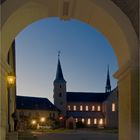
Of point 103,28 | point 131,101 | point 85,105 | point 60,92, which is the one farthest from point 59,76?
point 131,101

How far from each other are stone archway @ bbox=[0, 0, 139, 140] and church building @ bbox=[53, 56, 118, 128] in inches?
3090

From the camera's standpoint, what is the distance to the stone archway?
6781 millimetres

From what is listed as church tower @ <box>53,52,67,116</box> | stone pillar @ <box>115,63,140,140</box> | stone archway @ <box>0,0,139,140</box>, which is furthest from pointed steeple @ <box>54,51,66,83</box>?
stone pillar @ <box>115,63,140,140</box>

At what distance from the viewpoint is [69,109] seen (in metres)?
98.2

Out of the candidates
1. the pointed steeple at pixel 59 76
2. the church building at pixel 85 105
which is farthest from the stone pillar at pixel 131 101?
the pointed steeple at pixel 59 76

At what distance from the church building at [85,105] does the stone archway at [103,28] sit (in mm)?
78493

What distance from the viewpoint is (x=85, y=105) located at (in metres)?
100

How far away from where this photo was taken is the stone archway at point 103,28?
22.2 ft

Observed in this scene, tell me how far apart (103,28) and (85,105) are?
92677 millimetres

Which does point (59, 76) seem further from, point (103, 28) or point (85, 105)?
point (103, 28)

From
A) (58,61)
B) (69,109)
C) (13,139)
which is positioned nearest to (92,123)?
(69,109)

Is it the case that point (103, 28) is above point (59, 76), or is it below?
below

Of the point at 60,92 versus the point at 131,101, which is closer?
the point at 131,101

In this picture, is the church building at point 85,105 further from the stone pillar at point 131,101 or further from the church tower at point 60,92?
the stone pillar at point 131,101
